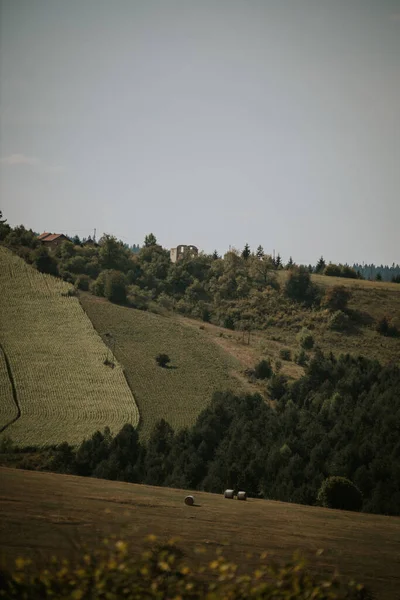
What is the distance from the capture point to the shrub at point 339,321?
3637 inches

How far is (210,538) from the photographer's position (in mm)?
14016

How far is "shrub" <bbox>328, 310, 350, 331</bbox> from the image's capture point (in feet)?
303

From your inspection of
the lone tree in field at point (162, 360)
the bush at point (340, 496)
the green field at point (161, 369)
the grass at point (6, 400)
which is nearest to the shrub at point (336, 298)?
the green field at point (161, 369)

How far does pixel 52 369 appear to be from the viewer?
64.6 meters

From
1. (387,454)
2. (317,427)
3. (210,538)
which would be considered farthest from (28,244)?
(210,538)

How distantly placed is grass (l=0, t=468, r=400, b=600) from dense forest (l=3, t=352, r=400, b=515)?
13.6 metres

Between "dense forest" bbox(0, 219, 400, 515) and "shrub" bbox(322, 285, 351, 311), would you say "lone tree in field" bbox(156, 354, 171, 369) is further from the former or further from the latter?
"shrub" bbox(322, 285, 351, 311)

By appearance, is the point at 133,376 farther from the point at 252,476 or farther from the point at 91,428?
the point at 252,476

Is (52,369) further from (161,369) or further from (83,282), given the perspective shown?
(83,282)

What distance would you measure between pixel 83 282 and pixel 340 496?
71828 mm

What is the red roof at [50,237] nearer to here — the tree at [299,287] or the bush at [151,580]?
the tree at [299,287]

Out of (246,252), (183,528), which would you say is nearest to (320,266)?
(246,252)

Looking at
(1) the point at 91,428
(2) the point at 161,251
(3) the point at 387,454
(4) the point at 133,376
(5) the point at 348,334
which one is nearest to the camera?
(3) the point at 387,454

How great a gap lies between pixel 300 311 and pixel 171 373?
3532 cm
